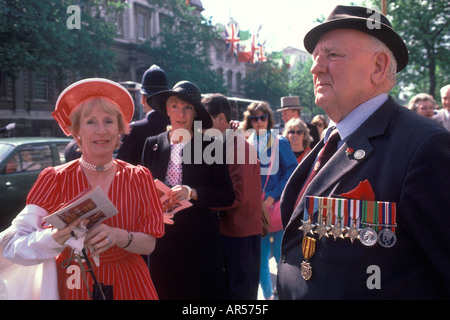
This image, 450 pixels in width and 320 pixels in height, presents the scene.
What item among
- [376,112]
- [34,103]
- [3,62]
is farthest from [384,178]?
[34,103]

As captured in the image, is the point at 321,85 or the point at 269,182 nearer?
the point at 321,85

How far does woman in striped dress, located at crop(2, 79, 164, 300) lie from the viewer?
1.88 metres

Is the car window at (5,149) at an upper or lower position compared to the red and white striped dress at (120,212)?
upper

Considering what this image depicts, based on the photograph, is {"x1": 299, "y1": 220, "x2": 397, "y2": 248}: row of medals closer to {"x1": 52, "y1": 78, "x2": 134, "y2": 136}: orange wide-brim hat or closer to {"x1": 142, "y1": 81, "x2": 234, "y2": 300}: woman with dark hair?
{"x1": 52, "y1": 78, "x2": 134, "y2": 136}: orange wide-brim hat

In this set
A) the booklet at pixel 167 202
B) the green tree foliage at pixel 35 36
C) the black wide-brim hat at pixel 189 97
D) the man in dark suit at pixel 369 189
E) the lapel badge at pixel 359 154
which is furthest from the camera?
the green tree foliage at pixel 35 36

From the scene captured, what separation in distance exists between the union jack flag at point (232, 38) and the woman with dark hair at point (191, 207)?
3086 centimetres

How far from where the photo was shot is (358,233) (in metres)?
1.44

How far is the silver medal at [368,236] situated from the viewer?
1.40 m

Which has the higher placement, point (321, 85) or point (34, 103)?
point (34, 103)

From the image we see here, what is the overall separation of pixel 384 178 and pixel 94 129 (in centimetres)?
142

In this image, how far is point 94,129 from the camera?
2045mm

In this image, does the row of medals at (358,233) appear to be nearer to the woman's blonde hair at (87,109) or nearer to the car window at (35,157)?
the woman's blonde hair at (87,109)
